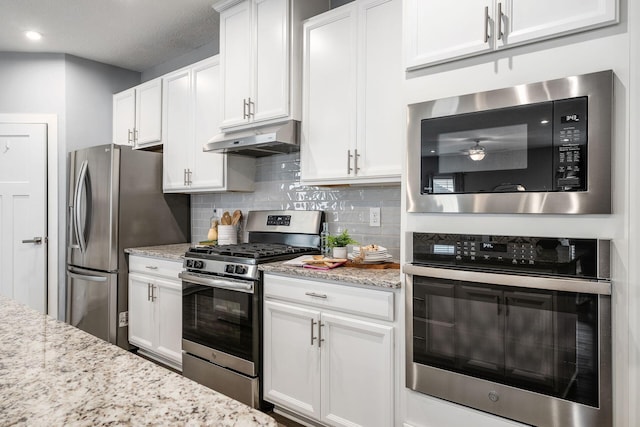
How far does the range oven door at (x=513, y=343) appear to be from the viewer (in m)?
1.39

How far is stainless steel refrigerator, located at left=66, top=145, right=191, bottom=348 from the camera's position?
3.44 meters

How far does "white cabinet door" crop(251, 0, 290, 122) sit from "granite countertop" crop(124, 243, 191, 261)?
1.15m

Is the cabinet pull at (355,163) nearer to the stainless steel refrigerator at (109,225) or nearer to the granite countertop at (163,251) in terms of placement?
the granite countertop at (163,251)

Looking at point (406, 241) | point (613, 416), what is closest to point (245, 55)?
point (406, 241)

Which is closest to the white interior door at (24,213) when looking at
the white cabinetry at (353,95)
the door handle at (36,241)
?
the door handle at (36,241)

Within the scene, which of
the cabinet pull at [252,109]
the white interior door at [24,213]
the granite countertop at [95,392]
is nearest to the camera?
the granite countertop at [95,392]

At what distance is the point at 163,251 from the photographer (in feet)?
10.7

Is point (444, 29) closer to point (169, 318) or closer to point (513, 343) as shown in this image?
point (513, 343)

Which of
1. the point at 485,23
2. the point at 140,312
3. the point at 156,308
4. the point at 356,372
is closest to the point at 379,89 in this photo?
the point at 485,23

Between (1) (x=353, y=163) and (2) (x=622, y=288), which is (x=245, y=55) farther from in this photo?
(2) (x=622, y=288)

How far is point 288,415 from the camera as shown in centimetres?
239

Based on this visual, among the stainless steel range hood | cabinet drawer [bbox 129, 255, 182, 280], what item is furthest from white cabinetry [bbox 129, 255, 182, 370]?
the stainless steel range hood

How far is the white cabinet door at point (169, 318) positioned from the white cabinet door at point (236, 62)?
129 cm

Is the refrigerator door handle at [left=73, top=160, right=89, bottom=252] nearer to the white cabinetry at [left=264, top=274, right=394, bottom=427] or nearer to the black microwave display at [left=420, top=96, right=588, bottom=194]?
the white cabinetry at [left=264, top=274, right=394, bottom=427]
